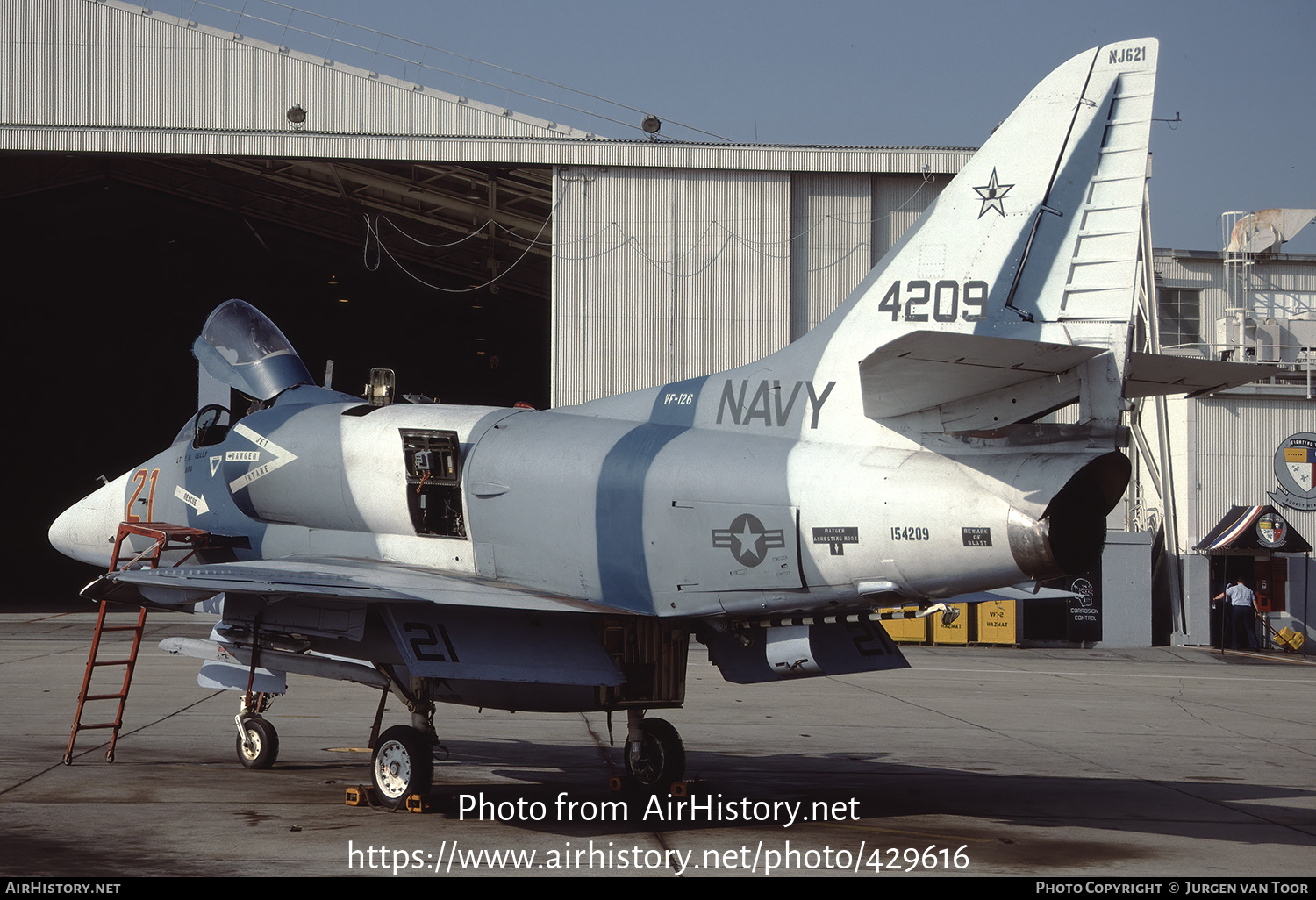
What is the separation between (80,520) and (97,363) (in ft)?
130

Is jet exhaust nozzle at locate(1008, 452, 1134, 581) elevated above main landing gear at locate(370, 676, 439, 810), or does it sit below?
above

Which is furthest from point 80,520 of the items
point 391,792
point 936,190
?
point 936,190

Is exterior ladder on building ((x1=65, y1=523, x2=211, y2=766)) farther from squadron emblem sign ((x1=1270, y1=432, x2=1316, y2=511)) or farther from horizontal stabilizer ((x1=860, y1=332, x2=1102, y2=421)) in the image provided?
squadron emblem sign ((x1=1270, y1=432, x2=1316, y2=511))

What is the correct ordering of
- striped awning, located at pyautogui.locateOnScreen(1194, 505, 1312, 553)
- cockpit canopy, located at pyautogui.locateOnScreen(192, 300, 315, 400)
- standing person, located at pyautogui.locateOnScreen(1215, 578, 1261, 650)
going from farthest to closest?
standing person, located at pyautogui.locateOnScreen(1215, 578, 1261, 650) → striped awning, located at pyautogui.locateOnScreen(1194, 505, 1312, 553) → cockpit canopy, located at pyautogui.locateOnScreen(192, 300, 315, 400)

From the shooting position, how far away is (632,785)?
10.4 meters

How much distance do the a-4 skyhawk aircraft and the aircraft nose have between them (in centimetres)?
212

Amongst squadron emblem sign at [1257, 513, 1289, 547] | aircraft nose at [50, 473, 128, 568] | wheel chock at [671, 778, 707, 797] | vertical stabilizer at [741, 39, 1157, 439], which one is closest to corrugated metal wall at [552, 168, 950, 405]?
squadron emblem sign at [1257, 513, 1289, 547]

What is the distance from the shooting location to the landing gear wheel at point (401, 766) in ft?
31.7

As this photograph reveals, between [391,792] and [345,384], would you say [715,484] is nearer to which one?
[391,792]

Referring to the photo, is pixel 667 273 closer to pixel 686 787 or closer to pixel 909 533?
pixel 686 787

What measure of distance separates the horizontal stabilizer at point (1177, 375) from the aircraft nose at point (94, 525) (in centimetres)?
1047

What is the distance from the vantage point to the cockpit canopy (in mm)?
12281

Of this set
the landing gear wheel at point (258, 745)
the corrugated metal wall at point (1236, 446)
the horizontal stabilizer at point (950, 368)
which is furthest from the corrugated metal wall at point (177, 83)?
the horizontal stabilizer at point (950, 368)

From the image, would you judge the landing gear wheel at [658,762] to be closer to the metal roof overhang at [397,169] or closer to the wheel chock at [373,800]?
the wheel chock at [373,800]
